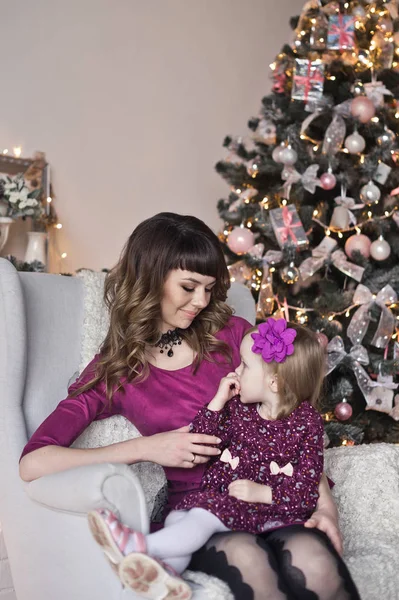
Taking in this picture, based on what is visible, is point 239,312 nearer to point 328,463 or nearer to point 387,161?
point 328,463

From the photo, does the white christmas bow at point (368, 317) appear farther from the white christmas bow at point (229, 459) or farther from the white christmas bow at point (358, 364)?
the white christmas bow at point (229, 459)

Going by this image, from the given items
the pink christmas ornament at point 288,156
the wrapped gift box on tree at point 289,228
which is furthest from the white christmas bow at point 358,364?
the pink christmas ornament at point 288,156

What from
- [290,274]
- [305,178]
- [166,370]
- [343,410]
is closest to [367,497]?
[166,370]

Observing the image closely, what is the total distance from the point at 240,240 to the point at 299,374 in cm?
156

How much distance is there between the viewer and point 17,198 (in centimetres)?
294

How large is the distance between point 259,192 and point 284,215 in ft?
0.99

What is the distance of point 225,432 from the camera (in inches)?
68.4

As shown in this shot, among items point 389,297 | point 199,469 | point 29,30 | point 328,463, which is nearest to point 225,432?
point 199,469

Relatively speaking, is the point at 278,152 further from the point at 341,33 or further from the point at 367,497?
the point at 367,497

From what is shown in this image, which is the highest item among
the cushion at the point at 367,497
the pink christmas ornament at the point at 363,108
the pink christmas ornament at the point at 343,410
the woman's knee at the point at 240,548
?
the pink christmas ornament at the point at 363,108

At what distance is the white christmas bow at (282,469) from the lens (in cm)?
163

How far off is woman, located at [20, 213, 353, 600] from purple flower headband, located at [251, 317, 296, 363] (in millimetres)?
195

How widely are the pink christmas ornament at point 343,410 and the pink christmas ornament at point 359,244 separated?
2.15ft

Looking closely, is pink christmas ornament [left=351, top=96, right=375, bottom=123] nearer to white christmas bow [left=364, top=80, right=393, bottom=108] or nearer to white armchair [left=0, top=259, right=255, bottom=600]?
white christmas bow [left=364, top=80, right=393, bottom=108]
